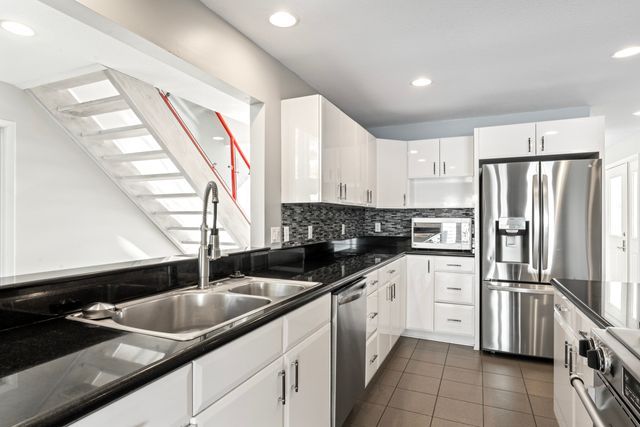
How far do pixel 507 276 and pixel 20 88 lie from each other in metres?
4.68

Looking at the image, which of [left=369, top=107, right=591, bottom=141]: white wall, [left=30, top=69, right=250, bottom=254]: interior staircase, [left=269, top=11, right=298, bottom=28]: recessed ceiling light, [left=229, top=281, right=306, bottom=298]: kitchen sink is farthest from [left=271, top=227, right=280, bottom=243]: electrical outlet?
[left=369, top=107, right=591, bottom=141]: white wall

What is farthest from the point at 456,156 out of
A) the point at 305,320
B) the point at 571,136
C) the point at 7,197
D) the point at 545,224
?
the point at 7,197

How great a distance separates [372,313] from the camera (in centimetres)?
260

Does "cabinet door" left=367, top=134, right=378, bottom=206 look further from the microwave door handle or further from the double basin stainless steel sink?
the double basin stainless steel sink

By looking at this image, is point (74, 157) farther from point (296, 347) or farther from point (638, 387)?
point (638, 387)

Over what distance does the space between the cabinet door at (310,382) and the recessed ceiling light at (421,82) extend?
2.25 meters

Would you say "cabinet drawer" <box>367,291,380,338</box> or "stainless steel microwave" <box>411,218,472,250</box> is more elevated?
"stainless steel microwave" <box>411,218,472,250</box>

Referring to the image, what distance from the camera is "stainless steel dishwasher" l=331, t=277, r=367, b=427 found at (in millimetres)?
1938

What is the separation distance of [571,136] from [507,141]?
54cm

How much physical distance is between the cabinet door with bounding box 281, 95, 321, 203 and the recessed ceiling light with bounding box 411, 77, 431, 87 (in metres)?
1.04

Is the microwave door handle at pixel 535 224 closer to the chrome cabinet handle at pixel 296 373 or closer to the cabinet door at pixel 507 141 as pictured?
the cabinet door at pixel 507 141

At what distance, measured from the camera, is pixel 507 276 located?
335 centimetres

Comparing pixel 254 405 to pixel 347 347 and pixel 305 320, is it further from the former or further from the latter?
pixel 347 347

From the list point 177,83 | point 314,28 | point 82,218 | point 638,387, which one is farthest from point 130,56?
point 638,387
